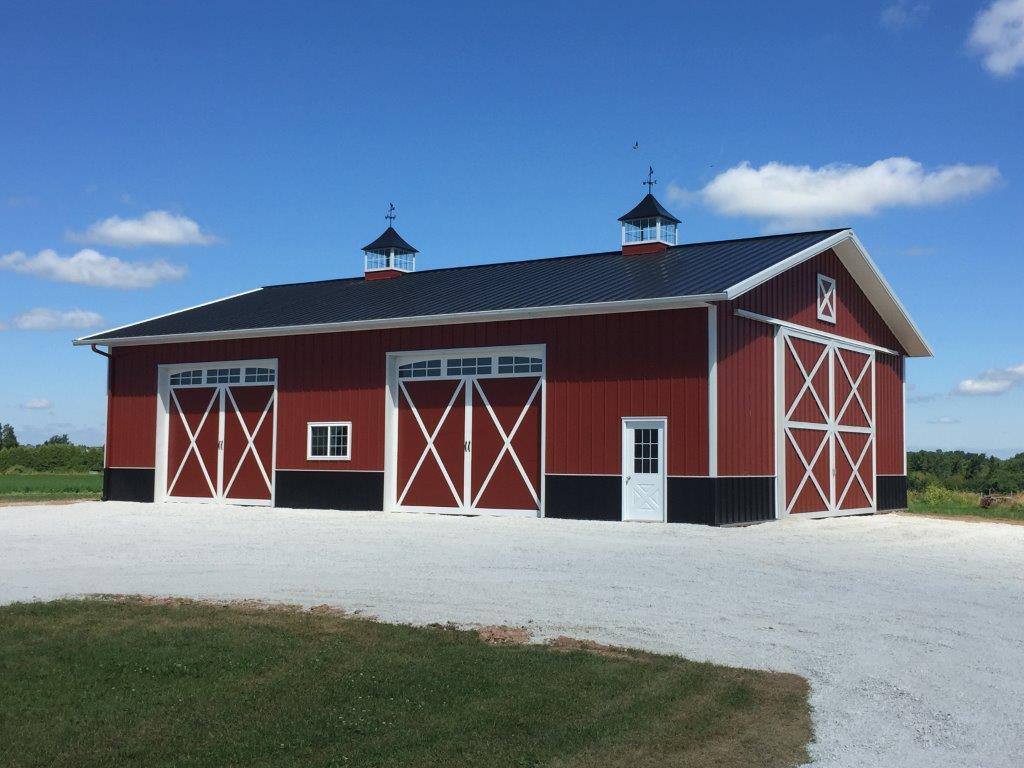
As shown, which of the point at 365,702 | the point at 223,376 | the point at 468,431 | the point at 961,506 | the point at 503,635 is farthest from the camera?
the point at 961,506

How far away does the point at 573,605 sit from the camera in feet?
32.8

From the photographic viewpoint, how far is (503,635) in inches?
335

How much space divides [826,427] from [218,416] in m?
12.7

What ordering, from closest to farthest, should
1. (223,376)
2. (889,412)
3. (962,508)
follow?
(223,376) → (889,412) → (962,508)

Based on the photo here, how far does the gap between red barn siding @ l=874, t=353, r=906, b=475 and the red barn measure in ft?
0.21

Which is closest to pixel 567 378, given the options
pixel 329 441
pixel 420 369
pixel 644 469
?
pixel 644 469

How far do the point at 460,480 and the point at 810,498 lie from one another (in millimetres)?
6553

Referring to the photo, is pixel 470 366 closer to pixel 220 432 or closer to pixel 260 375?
pixel 260 375

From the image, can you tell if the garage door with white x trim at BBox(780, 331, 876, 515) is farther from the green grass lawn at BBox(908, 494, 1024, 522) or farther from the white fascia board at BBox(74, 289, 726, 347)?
the white fascia board at BBox(74, 289, 726, 347)

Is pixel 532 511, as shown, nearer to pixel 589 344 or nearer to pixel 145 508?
pixel 589 344

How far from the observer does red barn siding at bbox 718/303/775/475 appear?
59.1ft

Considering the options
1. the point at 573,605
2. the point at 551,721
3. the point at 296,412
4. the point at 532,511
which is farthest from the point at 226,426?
the point at 551,721

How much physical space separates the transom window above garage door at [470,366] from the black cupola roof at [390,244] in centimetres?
743

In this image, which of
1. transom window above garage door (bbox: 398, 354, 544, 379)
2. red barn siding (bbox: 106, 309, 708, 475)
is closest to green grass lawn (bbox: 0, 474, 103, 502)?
red barn siding (bbox: 106, 309, 708, 475)
